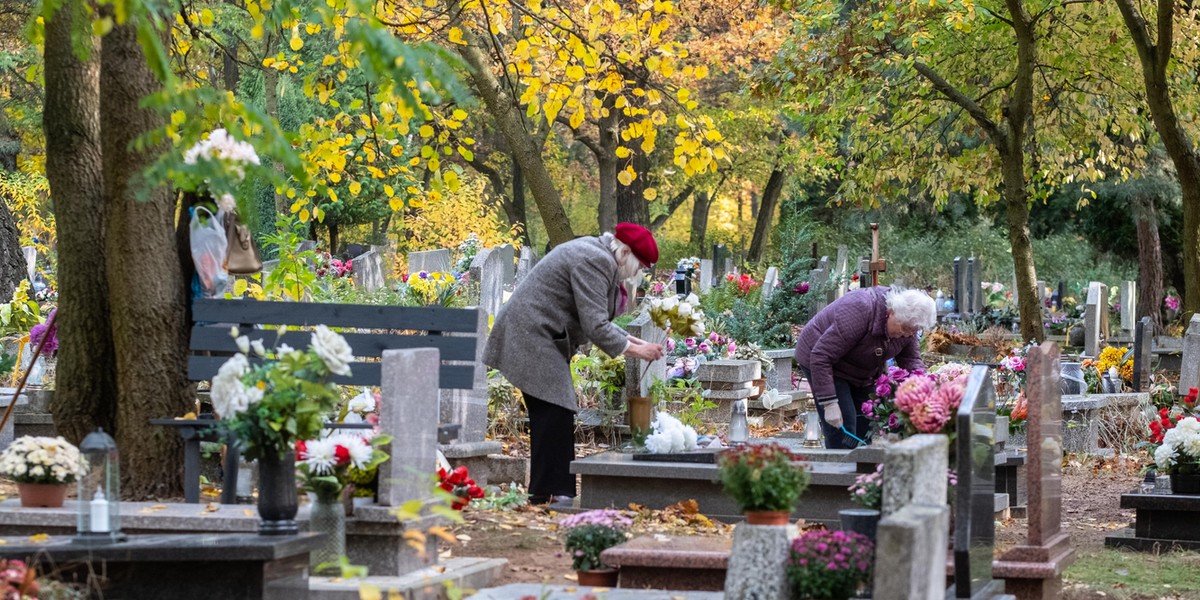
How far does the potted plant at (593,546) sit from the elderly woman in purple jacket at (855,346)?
275cm

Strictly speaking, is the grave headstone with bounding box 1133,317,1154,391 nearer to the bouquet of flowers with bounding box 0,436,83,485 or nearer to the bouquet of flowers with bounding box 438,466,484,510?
the bouquet of flowers with bounding box 438,466,484,510

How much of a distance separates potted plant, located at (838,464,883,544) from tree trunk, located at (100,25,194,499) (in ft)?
12.4

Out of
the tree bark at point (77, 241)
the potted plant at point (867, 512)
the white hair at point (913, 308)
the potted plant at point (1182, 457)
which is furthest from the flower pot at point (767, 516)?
the potted plant at point (1182, 457)

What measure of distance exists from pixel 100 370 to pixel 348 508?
8.70 ft

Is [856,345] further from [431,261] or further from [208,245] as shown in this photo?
[431,261]

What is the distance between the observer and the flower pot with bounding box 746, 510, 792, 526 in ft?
17.6

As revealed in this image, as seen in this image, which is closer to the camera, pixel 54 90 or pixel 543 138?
pixel 54 90

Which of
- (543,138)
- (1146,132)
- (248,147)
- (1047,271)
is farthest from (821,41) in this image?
(1047,271)

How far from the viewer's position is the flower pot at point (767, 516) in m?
5.36

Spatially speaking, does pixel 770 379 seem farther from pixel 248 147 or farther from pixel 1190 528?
pixel 248 147

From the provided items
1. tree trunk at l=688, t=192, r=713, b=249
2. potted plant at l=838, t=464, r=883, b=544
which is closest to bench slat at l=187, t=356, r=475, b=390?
potted plant at l=838, t=464, r=883, b=544

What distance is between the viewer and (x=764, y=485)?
5.35 metres

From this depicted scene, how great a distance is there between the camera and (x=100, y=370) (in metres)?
7.92

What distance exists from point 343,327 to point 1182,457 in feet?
16.8
